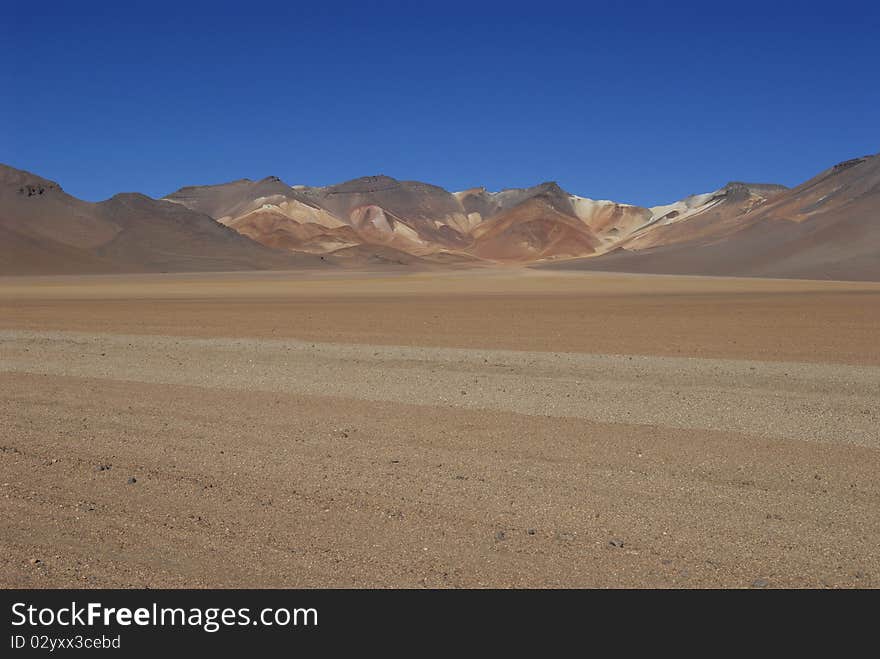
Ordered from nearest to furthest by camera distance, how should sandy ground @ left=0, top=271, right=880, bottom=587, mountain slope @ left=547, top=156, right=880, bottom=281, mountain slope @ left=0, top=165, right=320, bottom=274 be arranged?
1. sandy ground @ left=0, top=271, right=880, bottom=587
2. mountain slope @ left=547, top=156, right=880, bottom=281
3. mountain slope @ left=0, top=165, right=320, bottom=274

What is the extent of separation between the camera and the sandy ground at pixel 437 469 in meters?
5.83

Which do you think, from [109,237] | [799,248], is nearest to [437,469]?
[799,248]

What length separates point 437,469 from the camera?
8.29 meters

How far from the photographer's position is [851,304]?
41281 mm

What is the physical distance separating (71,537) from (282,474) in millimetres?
2131

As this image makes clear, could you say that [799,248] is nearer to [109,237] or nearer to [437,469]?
[109,237]

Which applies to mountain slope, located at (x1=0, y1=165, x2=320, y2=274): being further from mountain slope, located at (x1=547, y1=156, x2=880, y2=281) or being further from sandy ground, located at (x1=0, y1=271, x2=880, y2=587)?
sandy ground, located at (x1=0, y1=271, x2=880, y2=587)

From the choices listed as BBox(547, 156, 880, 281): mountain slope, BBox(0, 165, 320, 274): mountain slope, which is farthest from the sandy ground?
BBox(0, 165, 320, 274): mountain slope

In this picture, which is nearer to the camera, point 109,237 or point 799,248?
point 799,248

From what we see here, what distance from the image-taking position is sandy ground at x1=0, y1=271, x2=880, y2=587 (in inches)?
230

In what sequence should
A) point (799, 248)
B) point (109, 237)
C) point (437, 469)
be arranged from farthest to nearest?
point (109, 237) → point (799, 248) → point (437, 469)

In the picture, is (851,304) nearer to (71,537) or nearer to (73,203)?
(71,537)

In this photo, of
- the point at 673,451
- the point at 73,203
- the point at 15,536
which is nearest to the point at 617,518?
the point at 673,451

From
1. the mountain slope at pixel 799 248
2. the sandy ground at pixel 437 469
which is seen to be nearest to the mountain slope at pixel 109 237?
the mountain slope at pixel 799 248
